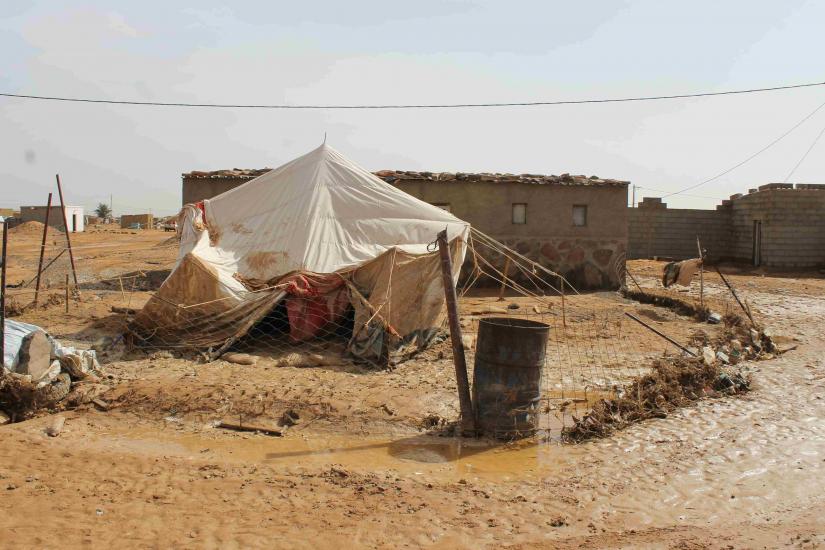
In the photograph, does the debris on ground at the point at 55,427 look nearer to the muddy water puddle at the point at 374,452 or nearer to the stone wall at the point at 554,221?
the muddy water puddle at the point at 374,452

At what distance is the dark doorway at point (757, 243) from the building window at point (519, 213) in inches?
471

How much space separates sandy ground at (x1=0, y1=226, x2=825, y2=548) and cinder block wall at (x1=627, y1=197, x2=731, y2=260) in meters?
17.9

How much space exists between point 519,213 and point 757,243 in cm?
1223

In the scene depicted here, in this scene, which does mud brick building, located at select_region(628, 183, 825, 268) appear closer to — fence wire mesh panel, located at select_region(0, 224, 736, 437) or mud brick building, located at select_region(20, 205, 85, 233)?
fence wire mesh panel, located at select_region(0, 224, 736, 437)

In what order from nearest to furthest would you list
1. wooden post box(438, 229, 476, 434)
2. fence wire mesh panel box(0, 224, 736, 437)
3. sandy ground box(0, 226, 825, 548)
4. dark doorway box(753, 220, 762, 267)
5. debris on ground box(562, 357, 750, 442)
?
sandy ground box(0, 226, 825, 548) → wooden post box(438, 229, 476, 434) → debris on ground box(562, 357, 750, 442) → fence wire mesh panel box(0, 224, 736, 437) → dark doorway box(753, 220, 762, 267)

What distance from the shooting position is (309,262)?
34.0 ft

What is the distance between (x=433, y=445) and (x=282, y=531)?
221 cm

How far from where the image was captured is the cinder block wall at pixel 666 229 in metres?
26.3

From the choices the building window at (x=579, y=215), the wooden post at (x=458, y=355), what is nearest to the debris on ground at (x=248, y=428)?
the wooden post at (x=458, y=355)

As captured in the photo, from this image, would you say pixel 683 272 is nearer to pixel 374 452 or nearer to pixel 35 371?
pixel 374 452

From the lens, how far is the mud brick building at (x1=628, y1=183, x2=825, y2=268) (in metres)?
24.6

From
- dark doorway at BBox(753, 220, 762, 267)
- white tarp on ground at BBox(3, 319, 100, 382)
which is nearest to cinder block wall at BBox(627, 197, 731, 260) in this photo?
dark doorway at BBox(753, 220, 762, 267)

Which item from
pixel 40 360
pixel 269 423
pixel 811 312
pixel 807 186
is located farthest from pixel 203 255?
pixel 807 186

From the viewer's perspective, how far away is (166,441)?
21.0ft
